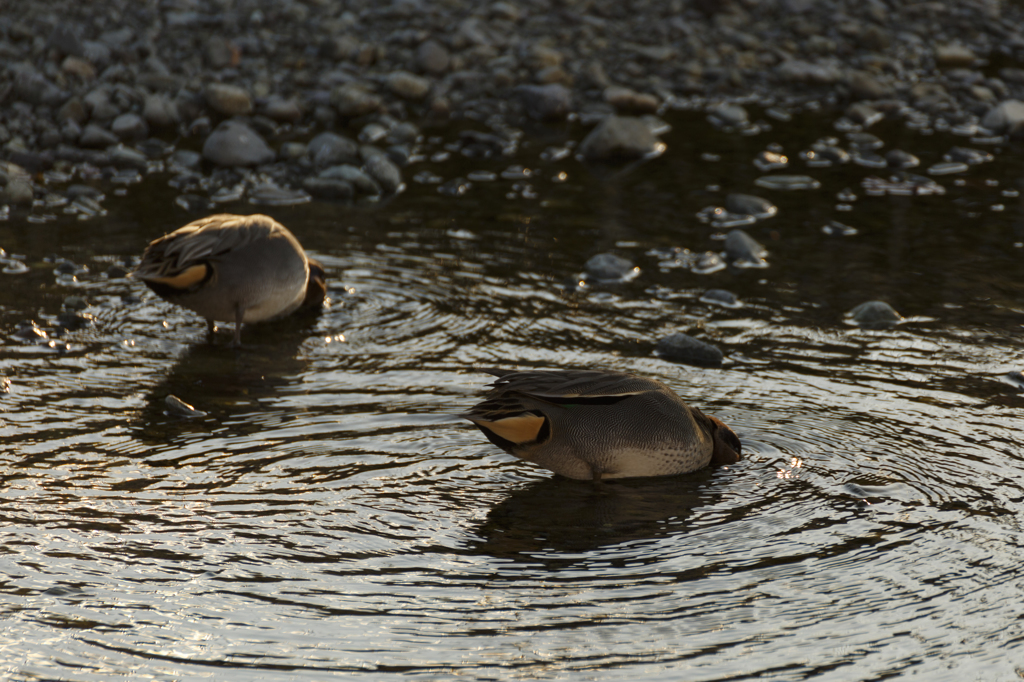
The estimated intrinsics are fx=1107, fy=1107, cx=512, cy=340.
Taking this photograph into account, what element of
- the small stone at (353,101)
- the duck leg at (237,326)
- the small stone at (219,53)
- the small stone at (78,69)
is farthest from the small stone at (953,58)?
the duck leg at (237,326)

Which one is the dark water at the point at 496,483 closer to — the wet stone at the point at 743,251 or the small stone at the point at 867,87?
the wet stone at the point at 743,251

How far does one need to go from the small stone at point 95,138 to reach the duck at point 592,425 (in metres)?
7.97

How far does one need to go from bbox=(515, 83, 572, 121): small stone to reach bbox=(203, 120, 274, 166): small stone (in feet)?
12.5

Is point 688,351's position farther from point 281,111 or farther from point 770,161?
point 281,111

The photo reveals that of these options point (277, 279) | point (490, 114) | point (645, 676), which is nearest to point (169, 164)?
point (490, 114)

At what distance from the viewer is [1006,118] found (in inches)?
530

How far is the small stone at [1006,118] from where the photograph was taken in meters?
13.4

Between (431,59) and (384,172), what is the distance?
428 cm

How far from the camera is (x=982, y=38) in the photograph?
57.5 feet

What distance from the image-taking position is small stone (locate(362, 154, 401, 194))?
10.9m

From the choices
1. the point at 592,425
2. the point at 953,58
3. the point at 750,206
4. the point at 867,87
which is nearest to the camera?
the point at 592,425

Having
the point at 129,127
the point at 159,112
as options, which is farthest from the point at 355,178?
the point at 159,112

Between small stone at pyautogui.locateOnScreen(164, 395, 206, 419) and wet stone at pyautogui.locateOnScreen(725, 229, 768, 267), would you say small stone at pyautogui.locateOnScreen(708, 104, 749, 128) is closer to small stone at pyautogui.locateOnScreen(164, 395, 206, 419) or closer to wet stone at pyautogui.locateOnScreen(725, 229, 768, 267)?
wet stone at pyautogui.locateOnScreen(725, 229, 768, 267)

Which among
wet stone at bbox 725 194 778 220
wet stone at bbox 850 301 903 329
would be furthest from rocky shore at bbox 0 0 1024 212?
wet stone at bbox 850 301 903 329
